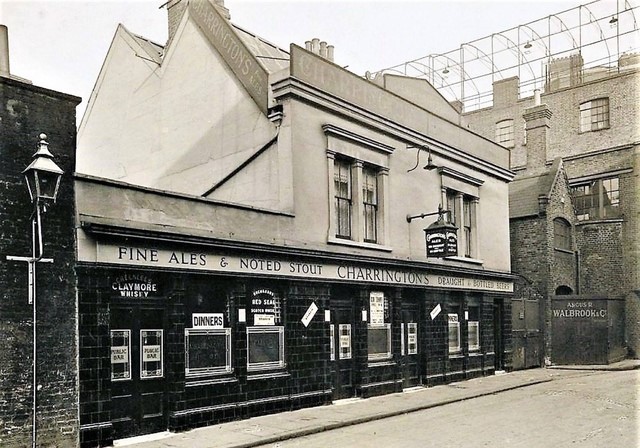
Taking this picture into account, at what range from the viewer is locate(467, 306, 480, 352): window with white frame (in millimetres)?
21570

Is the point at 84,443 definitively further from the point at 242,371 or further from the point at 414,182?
the point at 414,182

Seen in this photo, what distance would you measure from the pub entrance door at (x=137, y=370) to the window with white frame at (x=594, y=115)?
30959 mm

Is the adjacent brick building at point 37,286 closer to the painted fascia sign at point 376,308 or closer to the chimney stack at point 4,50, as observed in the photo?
the chimney stack at point 4,50

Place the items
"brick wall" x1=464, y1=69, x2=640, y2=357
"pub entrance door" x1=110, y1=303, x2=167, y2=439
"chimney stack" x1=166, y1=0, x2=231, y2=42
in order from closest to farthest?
"pub entrance door" x1=110, y1=303, x2=167, y2=439 → "chimney stack" x1=166, y1=0, x2=231, y2=42 → "brick wall" x1=464, y1=69, x2=640, y2=357

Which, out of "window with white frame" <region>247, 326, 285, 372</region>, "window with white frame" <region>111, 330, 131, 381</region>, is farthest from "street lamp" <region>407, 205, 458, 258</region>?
"window with white frame" <region>111, 330, 131, 381</region>

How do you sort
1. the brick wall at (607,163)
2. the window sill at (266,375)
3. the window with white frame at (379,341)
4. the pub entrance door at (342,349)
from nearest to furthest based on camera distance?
the window sill at (266,375)
the pub entrance door at (342,349)
the window with white frame at (379,341)
the brick wall at (607,163)

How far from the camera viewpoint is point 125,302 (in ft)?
38.2

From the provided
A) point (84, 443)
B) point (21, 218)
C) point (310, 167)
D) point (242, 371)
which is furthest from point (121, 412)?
point (310, 167)

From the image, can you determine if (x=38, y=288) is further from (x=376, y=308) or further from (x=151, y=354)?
(x=376, y=308)

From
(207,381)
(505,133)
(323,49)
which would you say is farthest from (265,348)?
(505,133)

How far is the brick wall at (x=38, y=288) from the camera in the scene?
10.0 m

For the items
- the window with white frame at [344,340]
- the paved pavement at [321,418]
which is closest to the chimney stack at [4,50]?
the paved pavement at [321,418]

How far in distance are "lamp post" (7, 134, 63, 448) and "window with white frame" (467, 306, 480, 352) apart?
14.6 m

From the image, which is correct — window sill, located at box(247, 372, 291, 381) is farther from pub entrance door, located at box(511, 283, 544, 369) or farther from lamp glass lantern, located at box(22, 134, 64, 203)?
pub entrance door, located at box(511, 283, 544, 369)
